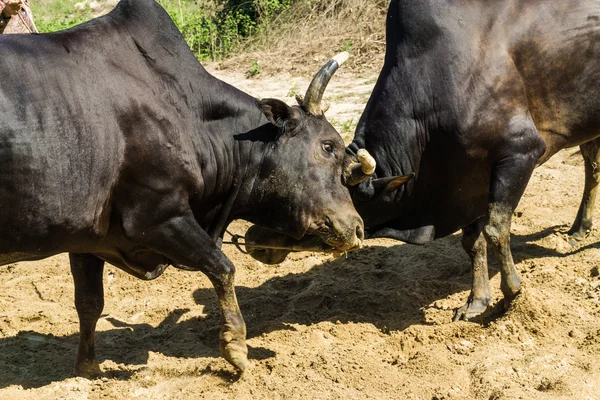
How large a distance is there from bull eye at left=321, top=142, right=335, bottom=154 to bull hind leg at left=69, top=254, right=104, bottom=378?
63.1 inches

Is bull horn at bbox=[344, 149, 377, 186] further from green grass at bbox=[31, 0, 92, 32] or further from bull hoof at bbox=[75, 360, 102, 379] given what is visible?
green grass at bbox=[31, 0, 92, 32]

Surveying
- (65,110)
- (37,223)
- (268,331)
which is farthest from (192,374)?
(65,110)

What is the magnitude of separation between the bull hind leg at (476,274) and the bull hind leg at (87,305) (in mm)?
2459

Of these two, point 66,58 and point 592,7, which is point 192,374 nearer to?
point 66,58

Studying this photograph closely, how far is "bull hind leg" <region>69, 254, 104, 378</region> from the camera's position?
5781 mm

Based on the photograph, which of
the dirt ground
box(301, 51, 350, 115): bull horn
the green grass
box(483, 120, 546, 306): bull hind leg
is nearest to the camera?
the dirt ground

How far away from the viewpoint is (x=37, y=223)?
15.9 ft

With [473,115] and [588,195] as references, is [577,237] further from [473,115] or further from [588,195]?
[473,115]

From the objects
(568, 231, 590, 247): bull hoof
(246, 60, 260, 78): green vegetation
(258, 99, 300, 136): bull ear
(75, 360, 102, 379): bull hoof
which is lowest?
(75, 360, 102, 379): bull hoof

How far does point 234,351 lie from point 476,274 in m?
2.04

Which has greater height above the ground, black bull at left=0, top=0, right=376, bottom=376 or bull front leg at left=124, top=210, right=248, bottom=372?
black bull at left=0, top=0, right=376, bottom=376

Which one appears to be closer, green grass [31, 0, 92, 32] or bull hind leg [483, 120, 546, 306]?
bull hind leg [483, 120, 546, 306]

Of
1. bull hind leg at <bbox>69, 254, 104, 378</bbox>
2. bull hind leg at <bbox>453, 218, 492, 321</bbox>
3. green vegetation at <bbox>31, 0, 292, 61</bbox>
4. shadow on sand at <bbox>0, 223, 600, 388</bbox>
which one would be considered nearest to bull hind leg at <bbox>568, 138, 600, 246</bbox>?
shadow on sand at <bbox>0, 223, 600, 388</bbox>

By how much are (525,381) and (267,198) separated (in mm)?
1873
